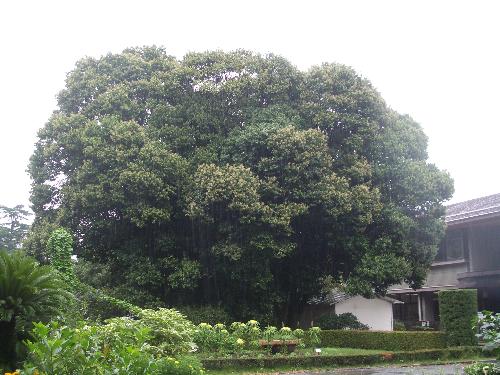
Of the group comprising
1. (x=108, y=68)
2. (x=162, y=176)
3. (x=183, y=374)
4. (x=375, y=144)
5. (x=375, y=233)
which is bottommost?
(x=183, y=374)

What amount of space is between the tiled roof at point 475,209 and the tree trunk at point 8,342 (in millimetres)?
19424

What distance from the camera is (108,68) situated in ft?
85.1

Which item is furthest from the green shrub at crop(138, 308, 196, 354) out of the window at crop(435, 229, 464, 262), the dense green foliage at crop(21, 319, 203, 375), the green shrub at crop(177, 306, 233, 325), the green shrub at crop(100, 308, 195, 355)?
the window at crop(435, 229, 464, 262)

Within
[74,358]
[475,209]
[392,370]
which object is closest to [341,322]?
[475,209]

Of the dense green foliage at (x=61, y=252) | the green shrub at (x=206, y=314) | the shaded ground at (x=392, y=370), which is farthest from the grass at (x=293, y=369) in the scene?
Answer: the dense green foliage at (x=61, y=252)

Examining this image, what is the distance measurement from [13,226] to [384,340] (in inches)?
1303

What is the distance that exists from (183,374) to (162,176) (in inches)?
526

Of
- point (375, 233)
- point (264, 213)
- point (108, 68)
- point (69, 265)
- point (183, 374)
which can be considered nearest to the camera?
point (183, 374)

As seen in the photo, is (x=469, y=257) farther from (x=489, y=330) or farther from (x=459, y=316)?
(x=489, y=330)

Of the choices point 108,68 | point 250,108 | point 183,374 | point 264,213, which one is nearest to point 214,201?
point 264,213

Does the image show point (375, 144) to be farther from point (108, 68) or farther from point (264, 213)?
point (108, 68)

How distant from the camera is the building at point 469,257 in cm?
2619

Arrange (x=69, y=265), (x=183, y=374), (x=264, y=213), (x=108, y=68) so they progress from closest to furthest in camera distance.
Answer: (x=183, y=374), (x=69, y=265), (x=264, y=213), (x=108, y=68)

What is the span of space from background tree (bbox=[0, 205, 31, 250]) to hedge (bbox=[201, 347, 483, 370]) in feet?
104
